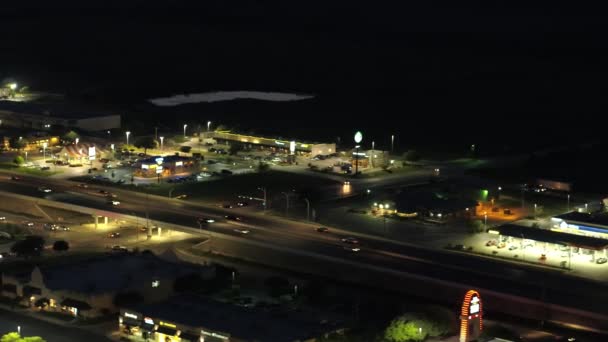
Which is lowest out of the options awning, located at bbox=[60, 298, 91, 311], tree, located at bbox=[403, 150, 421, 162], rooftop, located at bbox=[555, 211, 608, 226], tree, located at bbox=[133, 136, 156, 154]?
awning, located at bbox=[60, 298, 91, 311]

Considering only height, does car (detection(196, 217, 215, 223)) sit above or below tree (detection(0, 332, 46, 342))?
above

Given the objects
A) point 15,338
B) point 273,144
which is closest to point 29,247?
point 15,338

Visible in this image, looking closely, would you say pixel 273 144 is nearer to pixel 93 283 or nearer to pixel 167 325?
pixel 93 283

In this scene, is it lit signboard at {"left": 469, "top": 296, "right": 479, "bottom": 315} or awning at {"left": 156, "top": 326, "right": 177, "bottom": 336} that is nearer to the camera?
lit signboard at {"left": 469, "top": 296, "right": 479, "bottom": 315}

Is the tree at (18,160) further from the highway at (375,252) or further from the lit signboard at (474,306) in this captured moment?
the lit signboard at (474,306)

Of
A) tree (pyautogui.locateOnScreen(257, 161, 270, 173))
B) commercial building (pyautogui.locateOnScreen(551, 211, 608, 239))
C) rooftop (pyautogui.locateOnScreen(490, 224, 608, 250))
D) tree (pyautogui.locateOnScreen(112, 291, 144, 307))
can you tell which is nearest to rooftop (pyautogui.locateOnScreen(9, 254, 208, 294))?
tree (pyautogui.locateOnScreen(112, 291, 144, 307))

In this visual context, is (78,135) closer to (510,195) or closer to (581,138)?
(510,195)

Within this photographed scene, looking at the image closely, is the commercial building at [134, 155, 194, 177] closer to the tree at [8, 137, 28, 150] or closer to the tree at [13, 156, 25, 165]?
the tree at [13, 156, 25, 165]

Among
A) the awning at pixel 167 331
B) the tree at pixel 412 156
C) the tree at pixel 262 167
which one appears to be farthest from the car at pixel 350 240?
the tree at pixel 412 156
